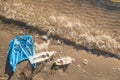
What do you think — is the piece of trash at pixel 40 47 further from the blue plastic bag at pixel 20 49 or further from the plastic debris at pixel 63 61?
the plastic debris at pixel 63 61

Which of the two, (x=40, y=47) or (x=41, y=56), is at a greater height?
(x=40, y=47)

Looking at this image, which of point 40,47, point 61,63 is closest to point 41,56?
point 40,47

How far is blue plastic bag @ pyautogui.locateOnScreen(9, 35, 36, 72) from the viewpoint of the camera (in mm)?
9164

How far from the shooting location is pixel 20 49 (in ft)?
30.4

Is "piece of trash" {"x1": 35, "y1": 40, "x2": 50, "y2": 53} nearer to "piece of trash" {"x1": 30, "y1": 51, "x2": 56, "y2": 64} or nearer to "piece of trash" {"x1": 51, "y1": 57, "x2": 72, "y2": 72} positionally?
"piece of trash" {"x1": 30, "y1": 51, "x2": 56, "y2": 64}

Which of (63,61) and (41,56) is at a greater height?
(41,56)

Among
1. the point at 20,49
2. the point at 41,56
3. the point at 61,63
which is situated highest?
the point at 20,49

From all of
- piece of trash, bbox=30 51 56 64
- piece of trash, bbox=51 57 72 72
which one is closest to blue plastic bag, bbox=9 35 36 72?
piece of trash, bbox=30 51 56 64

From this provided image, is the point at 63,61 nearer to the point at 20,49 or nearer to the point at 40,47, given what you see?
the point at 40,47

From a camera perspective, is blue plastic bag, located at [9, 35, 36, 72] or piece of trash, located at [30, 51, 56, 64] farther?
piece of trash, located at [30, 51, 56, 64]

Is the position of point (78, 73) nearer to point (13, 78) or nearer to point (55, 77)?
point (55, 77)

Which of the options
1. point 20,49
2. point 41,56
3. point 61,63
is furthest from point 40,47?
point 61,63

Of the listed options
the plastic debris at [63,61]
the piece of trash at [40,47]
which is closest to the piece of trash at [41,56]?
the piece of trash at [40,47]

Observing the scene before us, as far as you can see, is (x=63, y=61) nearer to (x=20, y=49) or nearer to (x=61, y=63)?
(x=61, y=63)
